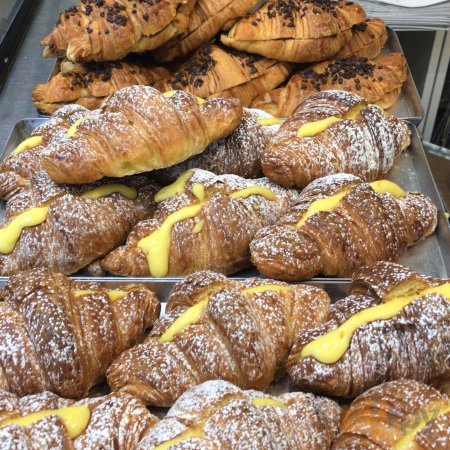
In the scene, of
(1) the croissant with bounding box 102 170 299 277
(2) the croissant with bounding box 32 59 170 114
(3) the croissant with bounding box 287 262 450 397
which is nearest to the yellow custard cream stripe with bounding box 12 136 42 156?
(2) the croissant with bounding box 32 59 170 114

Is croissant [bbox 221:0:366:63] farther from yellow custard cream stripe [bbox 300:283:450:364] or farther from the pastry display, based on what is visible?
the pastry display

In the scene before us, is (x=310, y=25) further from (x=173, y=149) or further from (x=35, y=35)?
(x=35, y=35)

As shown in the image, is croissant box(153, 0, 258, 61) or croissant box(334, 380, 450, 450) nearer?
croissant box(334, 380, 450, 450)

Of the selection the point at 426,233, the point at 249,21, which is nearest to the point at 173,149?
the point at 426,233

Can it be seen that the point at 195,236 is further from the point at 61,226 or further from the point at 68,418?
the point at 68,418

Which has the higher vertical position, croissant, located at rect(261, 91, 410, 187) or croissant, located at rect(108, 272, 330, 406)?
croissant, located at rect(261, 91, 410, 187)

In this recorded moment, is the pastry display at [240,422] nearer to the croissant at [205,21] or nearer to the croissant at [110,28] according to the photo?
the croissant at [110,28]

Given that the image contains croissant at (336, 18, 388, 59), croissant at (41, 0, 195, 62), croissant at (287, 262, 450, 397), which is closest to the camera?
croissant at (287, 262, 450, 397)

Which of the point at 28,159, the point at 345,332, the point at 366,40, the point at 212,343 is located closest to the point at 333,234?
the point at 345,332
